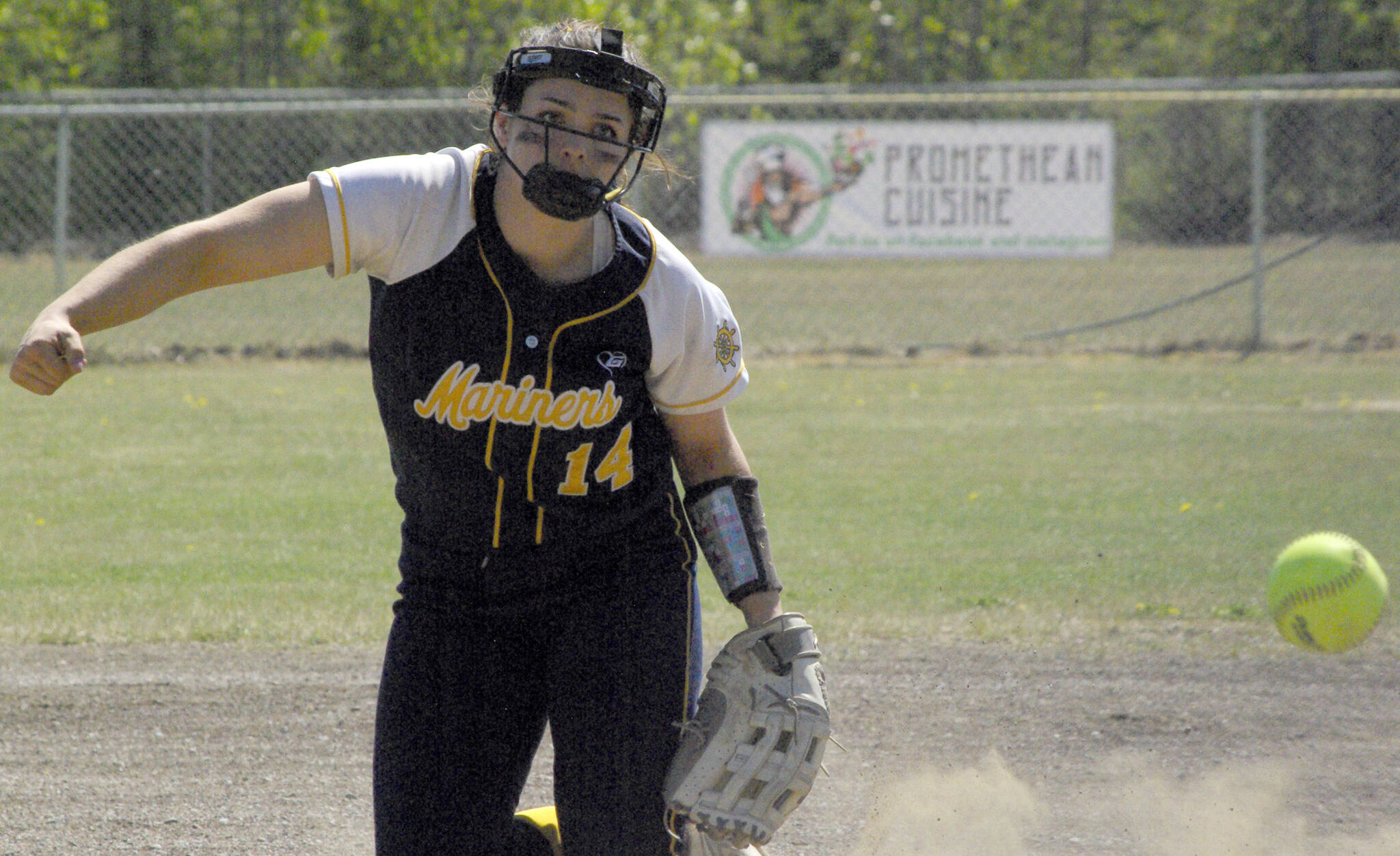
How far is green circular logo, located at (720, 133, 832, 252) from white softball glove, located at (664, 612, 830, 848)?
9336mm

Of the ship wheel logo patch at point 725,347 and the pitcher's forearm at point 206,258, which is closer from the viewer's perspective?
the pitcher's forearm at point 206,258

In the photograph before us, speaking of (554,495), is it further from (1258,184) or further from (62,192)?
(1258,184)

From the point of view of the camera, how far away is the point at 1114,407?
32.8 feet

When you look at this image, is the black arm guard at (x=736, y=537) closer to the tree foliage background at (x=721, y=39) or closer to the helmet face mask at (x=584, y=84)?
the helmet face mask at (x=584, y=84)

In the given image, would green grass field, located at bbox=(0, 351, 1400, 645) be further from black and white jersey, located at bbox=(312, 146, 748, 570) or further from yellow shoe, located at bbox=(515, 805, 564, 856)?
black and white jersey, located at bbox=(312, 146, 748, 570)

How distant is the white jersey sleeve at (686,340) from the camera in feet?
8.64

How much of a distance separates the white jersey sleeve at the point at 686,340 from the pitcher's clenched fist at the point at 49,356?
1.01m

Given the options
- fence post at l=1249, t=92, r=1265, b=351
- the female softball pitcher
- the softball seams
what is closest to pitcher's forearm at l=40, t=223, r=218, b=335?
the female softball pitcher

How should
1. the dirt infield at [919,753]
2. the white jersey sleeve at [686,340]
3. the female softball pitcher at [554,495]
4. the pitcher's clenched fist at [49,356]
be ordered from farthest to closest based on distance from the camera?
1. the dirt infield at [919,753]
2. the white jersey sleeve at [686,340]
3. the female softball pitcher at [554,495]
4. the pitcher's clenched fist at [49,356]

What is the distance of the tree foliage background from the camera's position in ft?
67.4

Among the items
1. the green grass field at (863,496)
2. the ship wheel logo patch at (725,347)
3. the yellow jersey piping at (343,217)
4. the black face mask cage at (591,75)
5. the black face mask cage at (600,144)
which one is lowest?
the green grass field at (863,496)

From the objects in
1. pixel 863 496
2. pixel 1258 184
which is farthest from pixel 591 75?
pixel 1258 184

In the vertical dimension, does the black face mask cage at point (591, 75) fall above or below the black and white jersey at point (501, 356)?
above

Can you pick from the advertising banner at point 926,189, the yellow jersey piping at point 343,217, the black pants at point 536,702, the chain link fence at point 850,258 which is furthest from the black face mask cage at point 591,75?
the advertising banner at point 926,189
